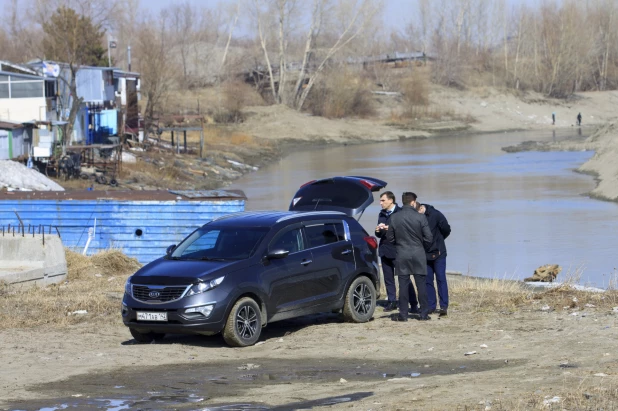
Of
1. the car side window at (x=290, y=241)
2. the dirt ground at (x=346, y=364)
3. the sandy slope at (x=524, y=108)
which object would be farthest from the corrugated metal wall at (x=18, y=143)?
the sandy slope at (x=524, y=108)

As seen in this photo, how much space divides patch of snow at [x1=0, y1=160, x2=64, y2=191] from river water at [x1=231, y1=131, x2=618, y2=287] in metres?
8.44

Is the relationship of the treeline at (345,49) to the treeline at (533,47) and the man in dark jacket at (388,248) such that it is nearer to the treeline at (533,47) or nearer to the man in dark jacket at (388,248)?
the treeline at (533,47)

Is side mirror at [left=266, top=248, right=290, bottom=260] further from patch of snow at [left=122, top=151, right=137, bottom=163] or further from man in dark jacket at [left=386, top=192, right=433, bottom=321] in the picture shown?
patch of snow at [left=122, top=151, right=137, bottom=163]

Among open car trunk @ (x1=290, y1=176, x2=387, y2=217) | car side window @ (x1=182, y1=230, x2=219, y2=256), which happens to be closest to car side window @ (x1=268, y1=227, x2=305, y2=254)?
car side window @ (x1=182, y1=230, x2=219, y2=256)

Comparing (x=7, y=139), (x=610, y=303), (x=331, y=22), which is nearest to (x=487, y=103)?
(x=331, y=22)

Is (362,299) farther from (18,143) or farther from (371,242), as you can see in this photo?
(18,143)

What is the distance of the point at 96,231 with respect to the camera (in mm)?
24125

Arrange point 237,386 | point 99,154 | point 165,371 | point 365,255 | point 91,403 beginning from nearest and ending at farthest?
point 91,403 < point 237,386 < point 165,371 < point 365,255 < point 99,154

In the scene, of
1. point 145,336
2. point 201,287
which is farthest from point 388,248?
point 145,336

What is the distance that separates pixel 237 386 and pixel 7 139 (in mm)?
34878

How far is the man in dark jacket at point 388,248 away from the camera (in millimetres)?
12992

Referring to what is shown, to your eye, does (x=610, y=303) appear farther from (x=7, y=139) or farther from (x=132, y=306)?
(x=7, y=139)

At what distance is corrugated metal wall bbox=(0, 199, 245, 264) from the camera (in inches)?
941

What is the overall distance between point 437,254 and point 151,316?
408 centimetres
